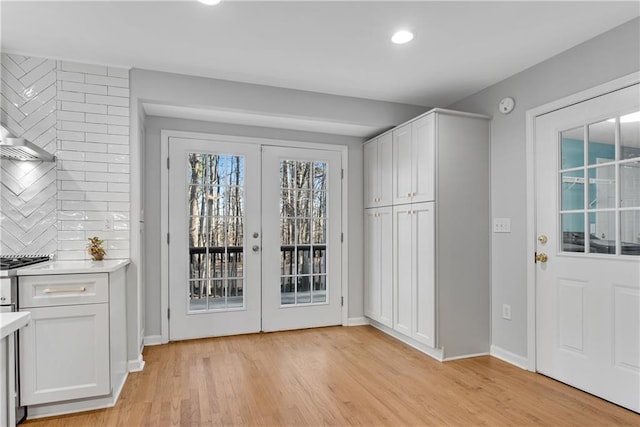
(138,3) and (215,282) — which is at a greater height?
(138,3)

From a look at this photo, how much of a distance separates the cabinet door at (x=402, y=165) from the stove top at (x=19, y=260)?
295 centimetres

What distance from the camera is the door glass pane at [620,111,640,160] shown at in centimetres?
235

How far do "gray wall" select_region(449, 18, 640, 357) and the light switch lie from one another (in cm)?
4

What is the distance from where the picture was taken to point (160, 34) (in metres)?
2.54

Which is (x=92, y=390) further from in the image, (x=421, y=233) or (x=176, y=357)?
(x=421, y=233)

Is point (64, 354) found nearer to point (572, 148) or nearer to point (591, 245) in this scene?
point (591, 245)

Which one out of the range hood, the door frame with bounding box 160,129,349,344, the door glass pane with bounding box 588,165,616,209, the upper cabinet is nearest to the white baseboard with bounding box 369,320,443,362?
the upper cabinet

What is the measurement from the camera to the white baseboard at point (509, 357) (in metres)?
3.04

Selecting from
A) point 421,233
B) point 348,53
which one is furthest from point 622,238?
Result: point 348,53

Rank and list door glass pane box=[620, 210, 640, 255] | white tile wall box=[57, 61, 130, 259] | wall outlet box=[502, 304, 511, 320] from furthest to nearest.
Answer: wall outlet box=[502, 304, 511, 320], white tile wall box=[57, 61, 130, 259], door glass pane box=[620, 210, 640, 255]

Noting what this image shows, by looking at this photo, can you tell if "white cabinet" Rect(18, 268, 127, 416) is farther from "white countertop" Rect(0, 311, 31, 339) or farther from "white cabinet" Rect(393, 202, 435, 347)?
"white cabinet" Rect(393, 202, 435, 347)

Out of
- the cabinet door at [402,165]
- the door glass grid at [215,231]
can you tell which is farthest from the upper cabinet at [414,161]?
the door glass grid at [215,231]

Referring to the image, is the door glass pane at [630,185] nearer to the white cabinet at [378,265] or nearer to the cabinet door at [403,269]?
the cabinet door at [403,269]

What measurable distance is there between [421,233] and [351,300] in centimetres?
136
